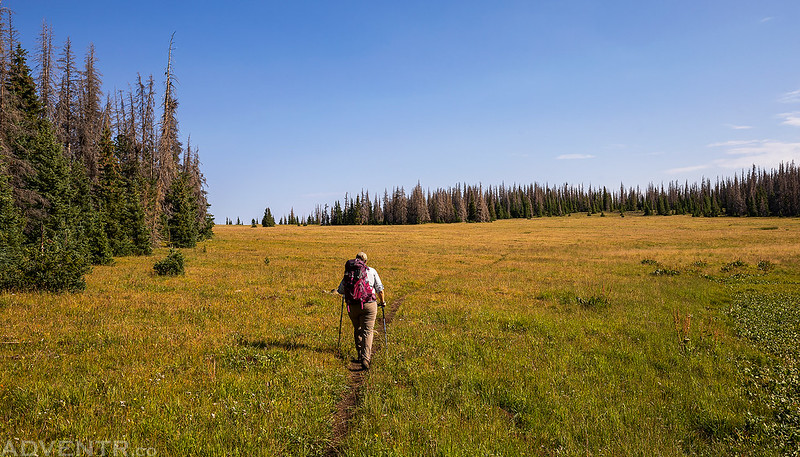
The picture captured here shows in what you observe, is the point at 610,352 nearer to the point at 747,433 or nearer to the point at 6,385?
the point at 747,433

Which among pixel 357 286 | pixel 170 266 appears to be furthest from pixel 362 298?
pixel 170 266

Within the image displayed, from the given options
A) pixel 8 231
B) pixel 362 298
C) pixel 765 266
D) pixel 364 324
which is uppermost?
pixel 8 231

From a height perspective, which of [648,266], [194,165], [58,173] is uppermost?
[194,165]

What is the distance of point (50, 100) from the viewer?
1553 inches

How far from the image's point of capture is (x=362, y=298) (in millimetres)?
8148

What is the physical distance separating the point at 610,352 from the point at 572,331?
5.90ft

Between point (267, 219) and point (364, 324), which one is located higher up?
point (267, 219)

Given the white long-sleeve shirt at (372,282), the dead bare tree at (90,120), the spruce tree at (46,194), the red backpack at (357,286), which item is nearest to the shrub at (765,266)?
the white long-sleeve shirt at (372,282)

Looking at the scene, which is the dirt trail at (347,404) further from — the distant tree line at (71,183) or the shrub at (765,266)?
the shrub at (765,266)

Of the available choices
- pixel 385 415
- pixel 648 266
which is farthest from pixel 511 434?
pixel 648 266

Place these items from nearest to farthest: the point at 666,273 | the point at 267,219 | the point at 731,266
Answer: the point at 666,273
the point at 731,266
the point at 267,219

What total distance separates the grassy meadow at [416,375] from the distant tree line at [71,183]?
4.17 meters

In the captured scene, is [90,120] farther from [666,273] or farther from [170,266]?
[666,273]

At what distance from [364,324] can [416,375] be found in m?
1.70
